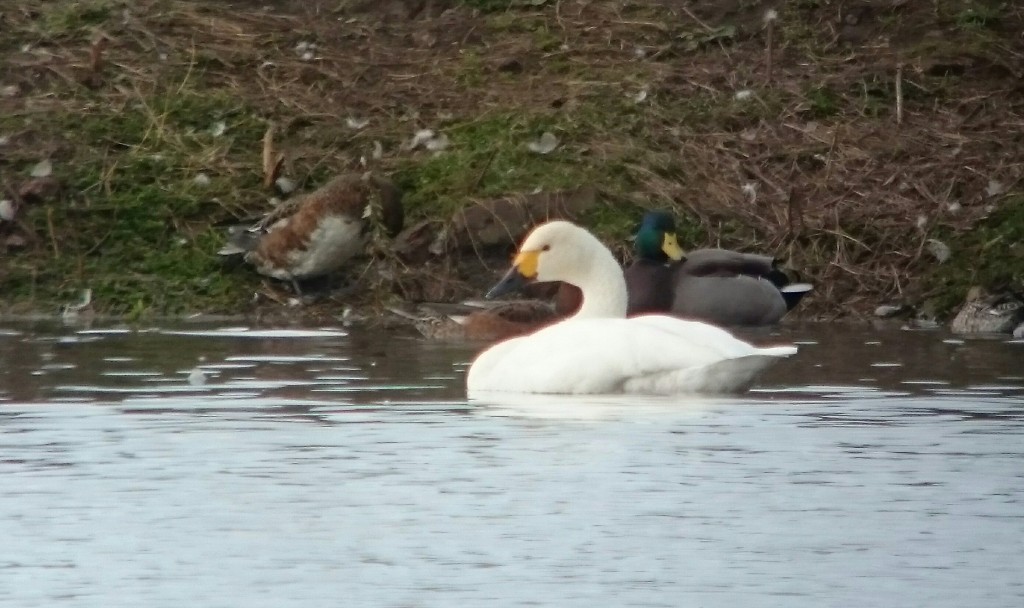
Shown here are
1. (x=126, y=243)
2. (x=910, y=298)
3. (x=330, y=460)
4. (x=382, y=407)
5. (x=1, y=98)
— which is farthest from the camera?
(x=1, y=98)

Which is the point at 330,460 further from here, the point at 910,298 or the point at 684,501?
the point at 910,298

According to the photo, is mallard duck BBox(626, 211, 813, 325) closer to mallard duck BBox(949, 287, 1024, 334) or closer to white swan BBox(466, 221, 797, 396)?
mallard duck BBox(949, 287, 1024, 334)

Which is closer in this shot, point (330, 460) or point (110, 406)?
point (330, 460)

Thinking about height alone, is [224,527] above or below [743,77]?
below

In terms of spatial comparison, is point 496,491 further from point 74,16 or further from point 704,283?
point 74,16

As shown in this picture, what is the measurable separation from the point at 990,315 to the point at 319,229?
11.6ft

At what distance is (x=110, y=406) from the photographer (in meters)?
8.09

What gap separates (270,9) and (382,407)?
7.87 m

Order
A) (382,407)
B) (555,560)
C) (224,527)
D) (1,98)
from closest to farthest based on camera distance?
(555,560)
(224,527)
(382,407)
(1,98)

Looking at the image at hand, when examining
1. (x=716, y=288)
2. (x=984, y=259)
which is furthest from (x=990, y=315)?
(x=716, y=288)

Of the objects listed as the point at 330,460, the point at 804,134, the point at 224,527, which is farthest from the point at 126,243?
the point at 224,527

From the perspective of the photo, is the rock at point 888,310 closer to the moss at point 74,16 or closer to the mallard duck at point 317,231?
the mallard duck at point 317,231

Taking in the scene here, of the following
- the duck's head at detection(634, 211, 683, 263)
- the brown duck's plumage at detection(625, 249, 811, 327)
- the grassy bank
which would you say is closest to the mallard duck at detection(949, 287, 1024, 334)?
the grassy bank

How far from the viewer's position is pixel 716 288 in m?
12.3
